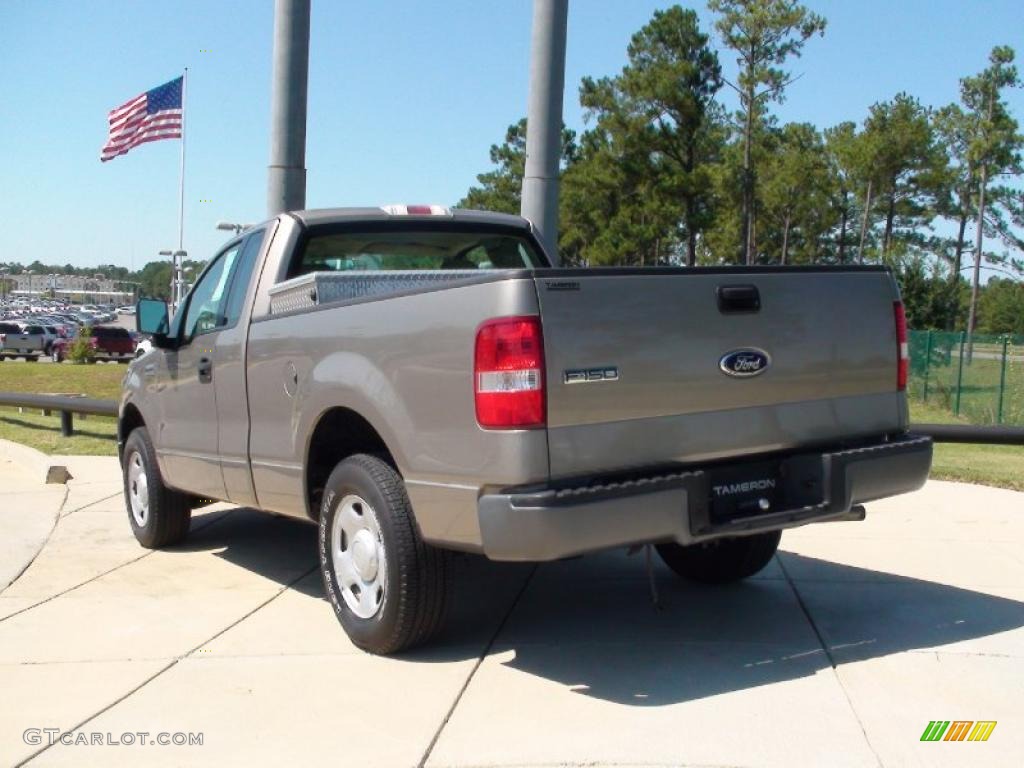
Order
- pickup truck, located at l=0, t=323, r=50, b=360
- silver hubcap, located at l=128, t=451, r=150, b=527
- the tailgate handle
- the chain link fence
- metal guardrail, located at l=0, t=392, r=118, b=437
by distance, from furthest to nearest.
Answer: pickup truck, located at l=0, t=323, r=50, b=360
the chain link fence
metal guardrail, located at l=0, t=392, r=118, b=437
silver hubcap, located at l=128, t=451, r=150, b=527
the tailgate handle

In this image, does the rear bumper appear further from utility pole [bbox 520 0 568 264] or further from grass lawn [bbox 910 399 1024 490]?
grass lawn [bbox 910 399 1024 490]

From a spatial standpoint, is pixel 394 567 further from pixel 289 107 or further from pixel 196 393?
pixel 289 107

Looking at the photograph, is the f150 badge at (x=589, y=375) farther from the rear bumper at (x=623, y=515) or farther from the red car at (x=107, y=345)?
the red car at (x=107, y=345)

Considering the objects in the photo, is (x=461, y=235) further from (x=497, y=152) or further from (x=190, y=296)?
(x=497, y=152)

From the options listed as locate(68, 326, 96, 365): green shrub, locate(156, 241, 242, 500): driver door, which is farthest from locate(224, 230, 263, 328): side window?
locate(68, 326, 96, 365): green shrub

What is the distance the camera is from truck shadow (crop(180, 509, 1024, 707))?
15.4 ft

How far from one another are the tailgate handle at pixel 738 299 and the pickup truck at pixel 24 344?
→ 185 feet

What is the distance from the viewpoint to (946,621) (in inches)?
213

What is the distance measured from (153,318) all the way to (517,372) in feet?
12.0

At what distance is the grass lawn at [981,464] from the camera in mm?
9766

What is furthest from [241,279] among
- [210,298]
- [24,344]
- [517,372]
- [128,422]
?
[24,344]

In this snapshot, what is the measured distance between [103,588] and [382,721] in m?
2.84

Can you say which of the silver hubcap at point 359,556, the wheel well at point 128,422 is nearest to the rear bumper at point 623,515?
the silver hubcap at point 359,556

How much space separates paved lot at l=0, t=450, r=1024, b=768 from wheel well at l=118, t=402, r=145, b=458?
3.10 feet
